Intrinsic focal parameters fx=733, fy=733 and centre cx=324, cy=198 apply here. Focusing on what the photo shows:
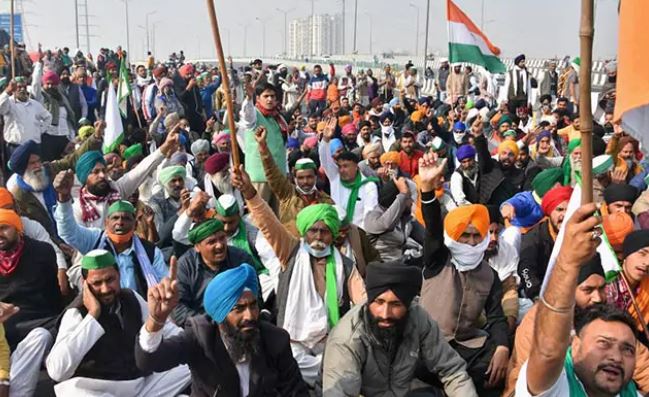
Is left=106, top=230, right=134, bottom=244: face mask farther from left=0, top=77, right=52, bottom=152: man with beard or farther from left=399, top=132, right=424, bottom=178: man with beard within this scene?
left=0, top=77, right=52, bottom=152: man with beard

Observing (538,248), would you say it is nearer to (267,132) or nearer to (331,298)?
(331,298)

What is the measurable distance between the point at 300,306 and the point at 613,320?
2.10m

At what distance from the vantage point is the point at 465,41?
9500 millimetres

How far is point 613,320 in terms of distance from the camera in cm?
267

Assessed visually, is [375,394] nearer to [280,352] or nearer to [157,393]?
[280,352]

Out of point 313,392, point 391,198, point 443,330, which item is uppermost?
point 391,198

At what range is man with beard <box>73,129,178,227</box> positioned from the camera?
5656mm

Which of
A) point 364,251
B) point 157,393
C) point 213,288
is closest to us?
point 213,288

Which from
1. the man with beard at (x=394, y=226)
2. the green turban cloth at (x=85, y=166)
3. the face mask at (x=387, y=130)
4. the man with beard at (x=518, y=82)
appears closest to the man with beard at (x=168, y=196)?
the green turban cloth at (x=85, y=166)

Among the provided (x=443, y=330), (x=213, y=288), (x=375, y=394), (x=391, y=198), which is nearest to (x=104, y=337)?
(x=213, y=288)

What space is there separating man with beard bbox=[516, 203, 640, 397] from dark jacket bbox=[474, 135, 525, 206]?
4835 millimetres

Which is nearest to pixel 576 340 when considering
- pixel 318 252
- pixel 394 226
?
pixel 318 252

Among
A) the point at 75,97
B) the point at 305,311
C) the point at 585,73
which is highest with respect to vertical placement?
the point at 585,73

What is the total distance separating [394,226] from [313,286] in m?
1.99
